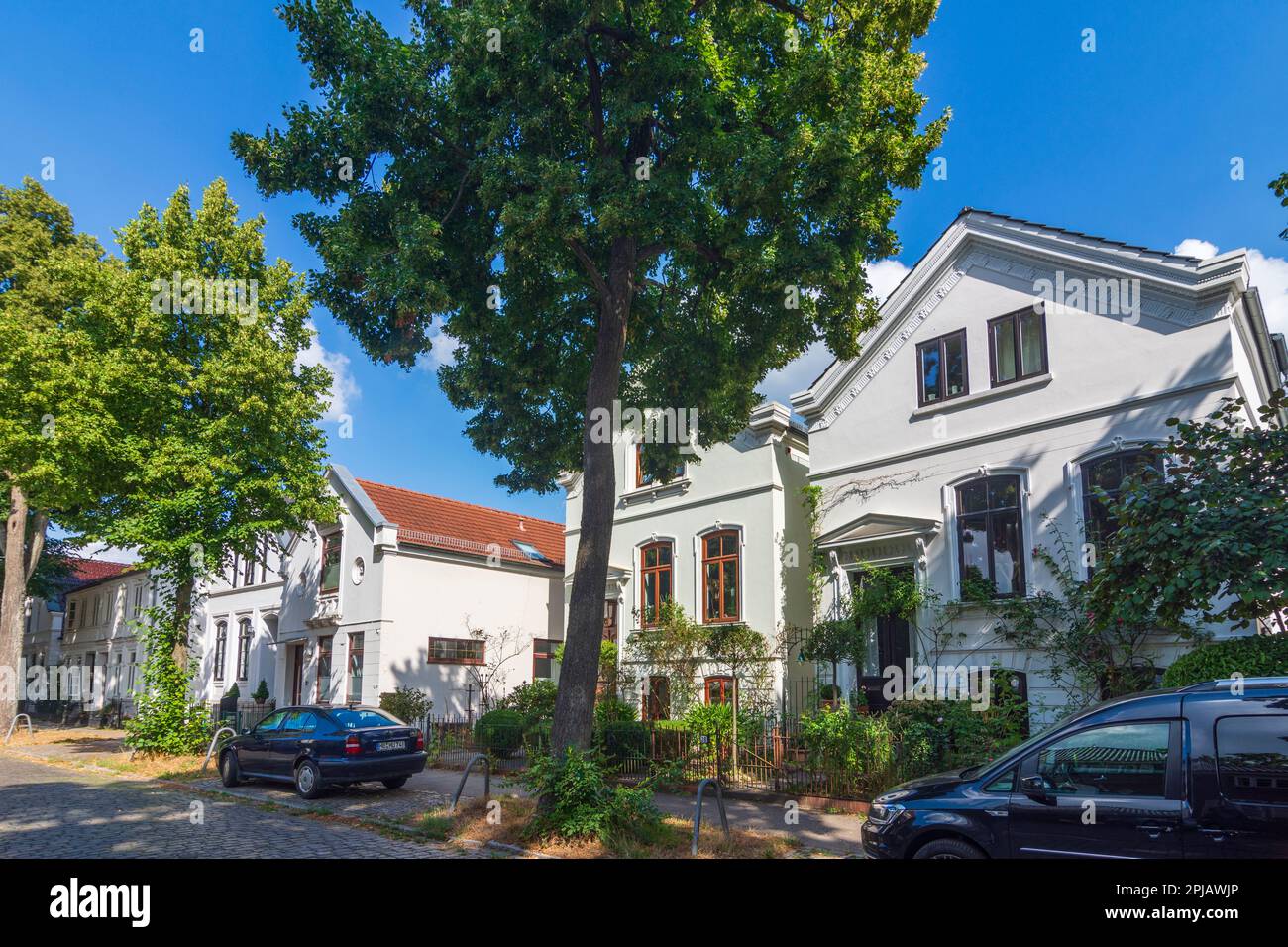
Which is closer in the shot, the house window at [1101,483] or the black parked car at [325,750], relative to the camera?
the black parked car at [325,750]

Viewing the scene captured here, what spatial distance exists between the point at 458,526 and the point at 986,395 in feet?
59.0

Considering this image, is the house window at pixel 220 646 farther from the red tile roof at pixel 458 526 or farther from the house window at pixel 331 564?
the red tile roof at pixel 458 526

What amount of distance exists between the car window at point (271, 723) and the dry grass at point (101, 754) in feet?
8.31

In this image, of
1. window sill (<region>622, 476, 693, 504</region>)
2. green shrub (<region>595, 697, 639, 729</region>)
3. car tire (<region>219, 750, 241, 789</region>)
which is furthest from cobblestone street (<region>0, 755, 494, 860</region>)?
window sill (<region>622, 476, 693, 504</region>)

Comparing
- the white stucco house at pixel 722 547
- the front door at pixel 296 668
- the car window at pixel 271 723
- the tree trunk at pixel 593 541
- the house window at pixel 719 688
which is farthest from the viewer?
the front door at pixel 296 668

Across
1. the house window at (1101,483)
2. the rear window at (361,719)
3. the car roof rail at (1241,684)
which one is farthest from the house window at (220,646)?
the car roof rail at (1241,684)

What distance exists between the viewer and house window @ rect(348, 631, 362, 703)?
2555 centimetres

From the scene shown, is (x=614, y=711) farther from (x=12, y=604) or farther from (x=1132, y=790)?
(x=12, y=604)

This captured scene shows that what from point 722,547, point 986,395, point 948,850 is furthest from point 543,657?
point 948,850

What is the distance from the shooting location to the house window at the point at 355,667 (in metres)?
25.5

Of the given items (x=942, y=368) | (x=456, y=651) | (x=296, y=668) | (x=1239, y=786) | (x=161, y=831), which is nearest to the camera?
(x=1239, y=786)

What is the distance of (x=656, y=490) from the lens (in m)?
23.9

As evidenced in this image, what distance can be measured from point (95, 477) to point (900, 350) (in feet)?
63.6

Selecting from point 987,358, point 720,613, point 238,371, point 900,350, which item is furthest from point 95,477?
point 987,358
